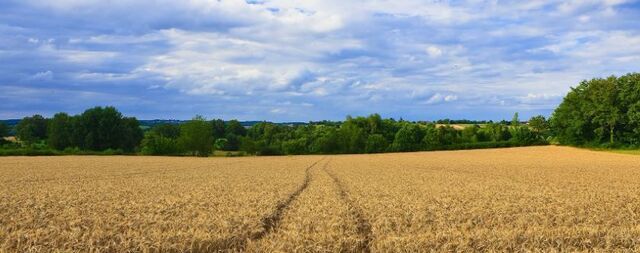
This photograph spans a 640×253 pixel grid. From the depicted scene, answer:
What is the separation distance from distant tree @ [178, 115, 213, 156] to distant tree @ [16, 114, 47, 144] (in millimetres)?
56618

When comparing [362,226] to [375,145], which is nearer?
[362,226]

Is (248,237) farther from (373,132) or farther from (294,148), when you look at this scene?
(373,132)

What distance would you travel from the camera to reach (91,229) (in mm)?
10797

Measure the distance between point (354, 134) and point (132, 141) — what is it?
43757 mm

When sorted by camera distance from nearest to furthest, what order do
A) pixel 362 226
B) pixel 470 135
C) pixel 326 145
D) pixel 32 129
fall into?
pixel 362 226
pixel 326 145
pixel 470 135
pixel 32 129

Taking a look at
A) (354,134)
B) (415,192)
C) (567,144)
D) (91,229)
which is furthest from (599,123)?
(91,229)

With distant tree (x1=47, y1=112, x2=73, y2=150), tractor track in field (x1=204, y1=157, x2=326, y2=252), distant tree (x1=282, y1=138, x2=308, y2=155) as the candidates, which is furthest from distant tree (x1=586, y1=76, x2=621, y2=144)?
distant tree (x1=47, y1=112, x2=73, y2=150)

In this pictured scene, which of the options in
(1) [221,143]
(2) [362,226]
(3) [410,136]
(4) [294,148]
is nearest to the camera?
(2) [362,226]

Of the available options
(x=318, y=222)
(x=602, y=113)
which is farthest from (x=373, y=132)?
(x=318, y=222)

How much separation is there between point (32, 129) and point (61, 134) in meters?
33.9

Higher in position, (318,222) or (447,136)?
(447,136)

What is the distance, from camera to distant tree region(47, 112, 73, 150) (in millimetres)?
101562

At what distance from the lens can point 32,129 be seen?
128875 millimetres

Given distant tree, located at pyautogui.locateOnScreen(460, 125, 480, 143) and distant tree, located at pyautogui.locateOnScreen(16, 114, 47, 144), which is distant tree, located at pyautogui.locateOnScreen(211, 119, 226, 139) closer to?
distant tree, located at pyautogui.locateOnScreen(16, 114, 47, 144)
